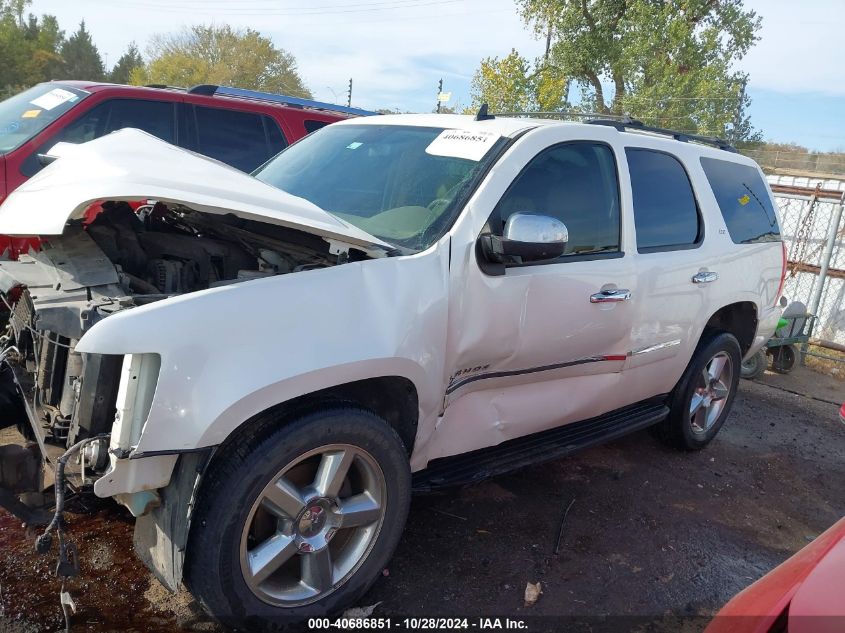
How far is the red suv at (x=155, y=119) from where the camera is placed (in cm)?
568

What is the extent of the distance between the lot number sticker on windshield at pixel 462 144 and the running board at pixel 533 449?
138cm

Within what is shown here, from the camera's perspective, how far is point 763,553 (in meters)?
3.59

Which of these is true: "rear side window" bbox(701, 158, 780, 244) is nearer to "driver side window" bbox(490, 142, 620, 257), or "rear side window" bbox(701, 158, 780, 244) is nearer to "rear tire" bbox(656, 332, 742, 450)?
"rear tire" bbox(656, 332, 742, 450)

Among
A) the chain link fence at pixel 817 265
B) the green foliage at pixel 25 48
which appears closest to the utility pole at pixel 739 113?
the chain link fence at pixel 817 265

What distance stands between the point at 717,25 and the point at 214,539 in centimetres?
2435

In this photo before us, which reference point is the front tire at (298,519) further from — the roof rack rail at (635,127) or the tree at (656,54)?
the tree at (656,54)

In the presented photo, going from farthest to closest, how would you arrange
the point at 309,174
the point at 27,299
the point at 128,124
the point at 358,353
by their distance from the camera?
the point at 128,124 → the point at 309,174 → the point at 27,299 → the point at 358,353

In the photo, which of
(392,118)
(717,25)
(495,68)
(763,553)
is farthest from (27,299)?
(717,25)

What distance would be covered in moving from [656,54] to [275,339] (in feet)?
74.4

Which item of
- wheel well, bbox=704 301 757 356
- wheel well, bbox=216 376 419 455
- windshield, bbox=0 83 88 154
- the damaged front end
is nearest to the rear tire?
wheel well, bbox=704 301 757 356

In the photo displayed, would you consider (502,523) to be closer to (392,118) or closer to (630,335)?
(630,335)

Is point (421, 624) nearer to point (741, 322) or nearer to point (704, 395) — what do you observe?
point (704, 395)

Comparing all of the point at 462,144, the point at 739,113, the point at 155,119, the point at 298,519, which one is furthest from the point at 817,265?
the point at 739,113

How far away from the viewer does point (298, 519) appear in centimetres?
243
